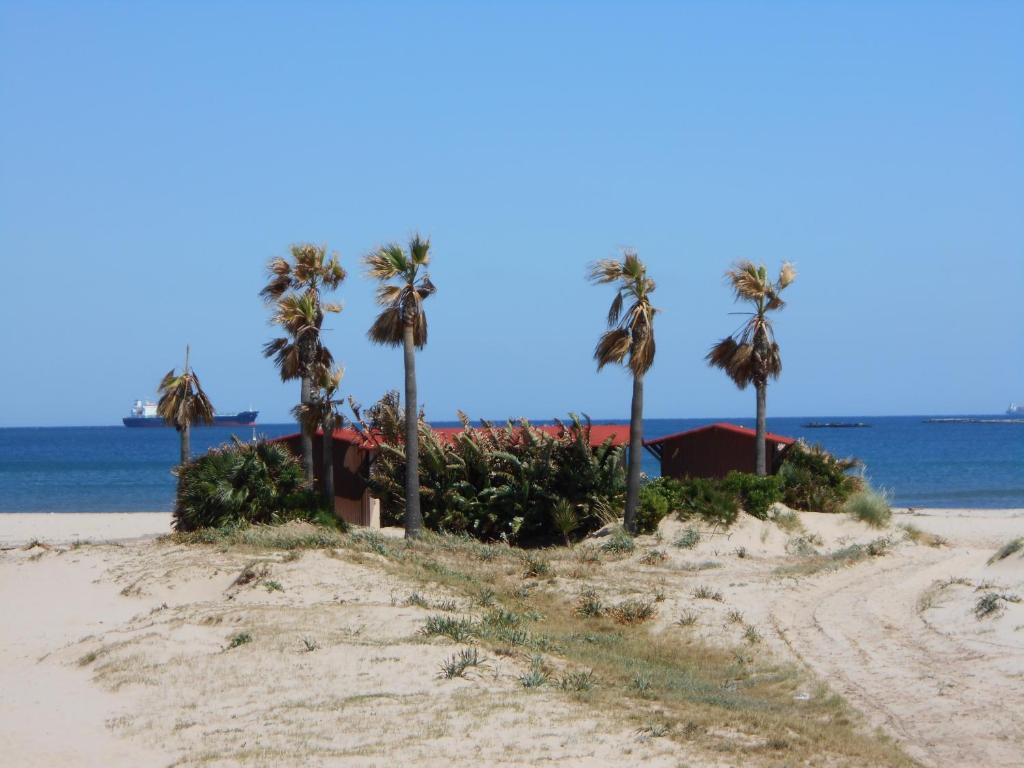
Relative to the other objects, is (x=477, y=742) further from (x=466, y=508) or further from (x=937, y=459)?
(x=937, y=459)

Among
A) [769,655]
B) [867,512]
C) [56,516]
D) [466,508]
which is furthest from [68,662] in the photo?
[56,516]

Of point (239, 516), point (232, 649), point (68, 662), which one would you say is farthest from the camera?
point (239, 516)

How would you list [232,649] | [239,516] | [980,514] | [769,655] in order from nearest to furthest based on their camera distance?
[232,649], [769,655], [239,516], [980,514]

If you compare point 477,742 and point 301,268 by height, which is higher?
point 301,268

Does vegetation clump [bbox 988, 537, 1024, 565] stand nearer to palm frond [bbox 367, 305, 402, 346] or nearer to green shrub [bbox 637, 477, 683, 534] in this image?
green shrub [bbox 637, 477, 683, 534]

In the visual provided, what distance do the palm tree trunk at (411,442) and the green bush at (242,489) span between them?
7.64 ft

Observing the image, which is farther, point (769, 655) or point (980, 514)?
point (980, 514)

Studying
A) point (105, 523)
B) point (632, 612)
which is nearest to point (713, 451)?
point (632, 612)

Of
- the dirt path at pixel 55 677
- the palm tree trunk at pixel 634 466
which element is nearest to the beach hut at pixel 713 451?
the palm tree trunk at pixel 634 466

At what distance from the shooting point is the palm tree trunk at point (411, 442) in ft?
83.9

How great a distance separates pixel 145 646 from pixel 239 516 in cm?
1190

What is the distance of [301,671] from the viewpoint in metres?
12.0

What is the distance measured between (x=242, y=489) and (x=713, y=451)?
46.1 ft

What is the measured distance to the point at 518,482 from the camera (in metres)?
26.9
